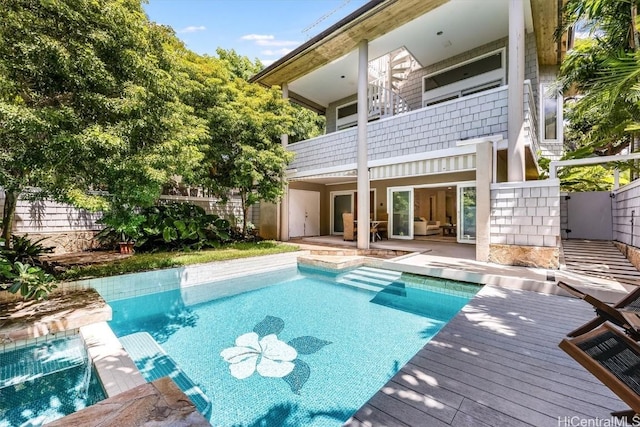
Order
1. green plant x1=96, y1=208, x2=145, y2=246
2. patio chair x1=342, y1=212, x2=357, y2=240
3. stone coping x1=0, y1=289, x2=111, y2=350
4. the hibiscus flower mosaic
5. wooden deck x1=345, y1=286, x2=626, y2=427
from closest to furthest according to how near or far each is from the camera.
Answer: wooden deck x1=345, y1=286, x2=626, y2=427, the hibiscus flower mosaic, stone coping x1=0, y1=289, x2=111, y2=350, green plant x1=96, y1=208, x2=145, y2=246, patio chair x1=342, y1=212, x2=357, y2=240

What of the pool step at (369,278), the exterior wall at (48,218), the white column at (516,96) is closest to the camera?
the white column at (516,96)

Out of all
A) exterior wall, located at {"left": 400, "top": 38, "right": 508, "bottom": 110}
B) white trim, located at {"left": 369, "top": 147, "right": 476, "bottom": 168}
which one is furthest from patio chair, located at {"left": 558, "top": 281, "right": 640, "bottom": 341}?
exterior wall, located at {"left": 400, "top": 38, "right": 508, "bottom": 110}

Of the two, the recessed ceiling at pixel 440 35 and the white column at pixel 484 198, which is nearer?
the white column at pixel 484 198

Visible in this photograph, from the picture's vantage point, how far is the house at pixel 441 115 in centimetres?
825

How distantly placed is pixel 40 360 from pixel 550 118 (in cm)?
1902

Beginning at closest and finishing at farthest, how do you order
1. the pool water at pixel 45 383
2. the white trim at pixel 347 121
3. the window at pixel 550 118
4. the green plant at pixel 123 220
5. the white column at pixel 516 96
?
the pool water at pixel 45 383, the green plant at pixel 123 220, the white column at pixel 516 96, the window at pixel 550 118, the white trim at pixel 347 121

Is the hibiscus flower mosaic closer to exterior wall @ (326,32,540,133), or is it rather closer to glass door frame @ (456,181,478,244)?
glass door frame @ (456,181,478,244)

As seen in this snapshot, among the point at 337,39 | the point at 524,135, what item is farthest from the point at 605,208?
the point at 337,39

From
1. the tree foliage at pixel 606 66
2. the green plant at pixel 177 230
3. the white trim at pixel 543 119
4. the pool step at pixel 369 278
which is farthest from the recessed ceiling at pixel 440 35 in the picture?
the pool step at pixel 369 278

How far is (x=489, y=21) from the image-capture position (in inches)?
393

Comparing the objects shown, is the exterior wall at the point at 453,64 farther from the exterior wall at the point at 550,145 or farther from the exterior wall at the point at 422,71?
the exterior wall at the point at 550,145

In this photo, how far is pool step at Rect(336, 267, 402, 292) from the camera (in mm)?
8408

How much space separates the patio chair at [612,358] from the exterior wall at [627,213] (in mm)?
7823

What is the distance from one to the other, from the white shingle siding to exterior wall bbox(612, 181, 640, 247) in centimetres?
184
